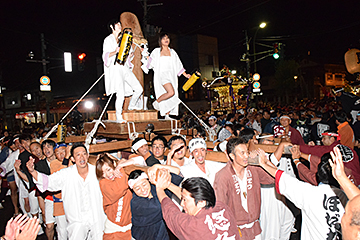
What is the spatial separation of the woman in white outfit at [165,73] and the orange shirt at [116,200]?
2.39 m

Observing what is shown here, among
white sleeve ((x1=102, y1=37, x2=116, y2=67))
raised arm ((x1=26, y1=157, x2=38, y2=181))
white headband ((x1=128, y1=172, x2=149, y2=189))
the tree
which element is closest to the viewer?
white headband ((x1=128, y1=172, x2=149, y2=189))

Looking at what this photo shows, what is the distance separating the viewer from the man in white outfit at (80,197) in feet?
11.8

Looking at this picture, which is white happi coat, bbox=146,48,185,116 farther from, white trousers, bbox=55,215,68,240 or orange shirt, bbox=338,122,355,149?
orange shirt, bbox=338,122,355,149

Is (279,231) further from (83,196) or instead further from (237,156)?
(83,196)

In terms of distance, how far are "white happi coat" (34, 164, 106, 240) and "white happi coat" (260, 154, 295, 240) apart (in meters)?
2.63

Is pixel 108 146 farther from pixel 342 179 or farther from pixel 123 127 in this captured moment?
pixel 342 179

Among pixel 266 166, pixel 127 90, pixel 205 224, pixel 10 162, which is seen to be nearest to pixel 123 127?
pixel 127 90

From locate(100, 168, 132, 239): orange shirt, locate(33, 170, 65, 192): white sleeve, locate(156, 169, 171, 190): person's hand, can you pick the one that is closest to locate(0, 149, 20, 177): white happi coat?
locate(33, 170, 65, 192): white sleeve

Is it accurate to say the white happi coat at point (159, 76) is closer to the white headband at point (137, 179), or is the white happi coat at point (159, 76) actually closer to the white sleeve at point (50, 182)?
the white sleeve at point (50, 182)

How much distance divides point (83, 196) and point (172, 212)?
6.79 ft

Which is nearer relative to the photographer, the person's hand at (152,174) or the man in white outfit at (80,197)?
the person's hand at (152,174)

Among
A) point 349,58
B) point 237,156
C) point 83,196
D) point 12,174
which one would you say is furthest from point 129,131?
point 349,58

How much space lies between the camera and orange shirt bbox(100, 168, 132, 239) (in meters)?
3.28

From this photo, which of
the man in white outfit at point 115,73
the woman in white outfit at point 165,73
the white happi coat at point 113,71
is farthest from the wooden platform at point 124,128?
the white happi coat at point 113,71
